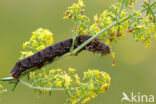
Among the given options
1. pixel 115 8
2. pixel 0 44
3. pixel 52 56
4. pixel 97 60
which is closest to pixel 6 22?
pixel 0 44

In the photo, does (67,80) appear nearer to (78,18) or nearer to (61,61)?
(78,18)

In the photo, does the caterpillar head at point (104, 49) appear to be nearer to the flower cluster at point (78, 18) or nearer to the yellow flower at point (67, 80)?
the flower cluster at point (78, 18)

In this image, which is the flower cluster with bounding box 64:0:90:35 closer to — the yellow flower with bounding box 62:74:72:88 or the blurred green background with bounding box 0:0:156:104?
the yellow flower with bounding box 62:74:72:88

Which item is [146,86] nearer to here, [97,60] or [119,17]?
[97,60]

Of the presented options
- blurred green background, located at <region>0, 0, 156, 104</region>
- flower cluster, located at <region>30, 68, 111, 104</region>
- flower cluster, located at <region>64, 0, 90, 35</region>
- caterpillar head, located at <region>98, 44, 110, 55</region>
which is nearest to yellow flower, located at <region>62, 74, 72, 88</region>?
flower cluster, located at <region>30, 68, 111, 104</region>

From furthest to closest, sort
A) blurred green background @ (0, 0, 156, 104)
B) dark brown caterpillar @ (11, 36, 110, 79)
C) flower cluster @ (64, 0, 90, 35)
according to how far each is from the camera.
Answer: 1. blurred green background @ (0, 0, 156, 104)
2. dark brown caterpillar @ (11, 36, 110, 79)
3. flower cluster @ (64, 0, 90, 35)
